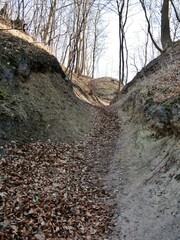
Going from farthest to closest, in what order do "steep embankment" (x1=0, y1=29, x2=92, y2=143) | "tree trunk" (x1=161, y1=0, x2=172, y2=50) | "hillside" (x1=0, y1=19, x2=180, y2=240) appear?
"tree trunk" (x1=161, y1=0, x2=172, y2=50) < "steep embankment" (x1=0, y1=29, x2=92, y2=143) < "hillside" (x1=0, y1=19, x2=180, y2=240)

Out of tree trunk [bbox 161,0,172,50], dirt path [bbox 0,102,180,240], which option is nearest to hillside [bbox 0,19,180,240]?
dirt path [bbox 0,102,180,240]

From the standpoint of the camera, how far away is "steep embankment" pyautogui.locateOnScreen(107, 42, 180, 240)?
591cm

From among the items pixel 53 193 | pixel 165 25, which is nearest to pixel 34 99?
pixel 53 193

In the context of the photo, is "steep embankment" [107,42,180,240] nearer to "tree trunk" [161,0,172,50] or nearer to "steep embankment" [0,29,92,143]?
"steep embankment" [0,29,92,143]

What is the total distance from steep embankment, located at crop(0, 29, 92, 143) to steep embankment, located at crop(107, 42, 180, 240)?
7.78 ft

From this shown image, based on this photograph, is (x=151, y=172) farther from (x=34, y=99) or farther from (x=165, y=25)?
(x=165, y=25)

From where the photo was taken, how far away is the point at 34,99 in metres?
11.4

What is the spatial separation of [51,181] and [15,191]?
1.32m

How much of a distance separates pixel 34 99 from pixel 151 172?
5.69 meters

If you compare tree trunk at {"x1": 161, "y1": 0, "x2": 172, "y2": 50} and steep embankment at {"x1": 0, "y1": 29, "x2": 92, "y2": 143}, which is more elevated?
tree trunk at {"x1": 161, "y1": 0, "x2": 172, "y2": 50}

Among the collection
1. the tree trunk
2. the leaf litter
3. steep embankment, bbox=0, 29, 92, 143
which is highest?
the tree trunk

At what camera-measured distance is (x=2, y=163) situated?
291 inches

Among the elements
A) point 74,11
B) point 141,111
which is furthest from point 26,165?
point 74,11

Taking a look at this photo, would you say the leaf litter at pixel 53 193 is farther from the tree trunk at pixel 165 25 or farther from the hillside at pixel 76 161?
the tree trunk at pixel 165 25
